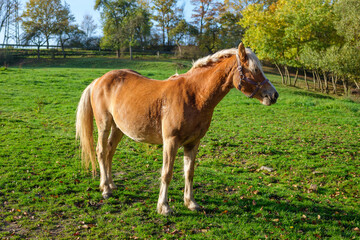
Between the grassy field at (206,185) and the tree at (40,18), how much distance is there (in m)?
38.6

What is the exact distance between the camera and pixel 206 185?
6.70 m

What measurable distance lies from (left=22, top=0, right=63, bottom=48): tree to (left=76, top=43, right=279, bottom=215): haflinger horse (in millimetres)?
46950

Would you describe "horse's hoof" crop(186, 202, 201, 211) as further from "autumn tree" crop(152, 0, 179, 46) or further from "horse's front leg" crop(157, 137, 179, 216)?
"autumn tree" crop(152, 0, 179, 46)

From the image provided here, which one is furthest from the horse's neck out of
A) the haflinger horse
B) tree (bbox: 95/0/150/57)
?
tree (bbox: 95/0/150/57)

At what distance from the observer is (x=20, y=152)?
845 centimetres

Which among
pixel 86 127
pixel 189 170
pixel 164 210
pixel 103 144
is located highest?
pixel 86 127

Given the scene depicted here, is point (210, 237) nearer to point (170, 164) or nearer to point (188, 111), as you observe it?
point (170, 164)

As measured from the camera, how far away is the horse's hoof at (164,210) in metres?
5.17

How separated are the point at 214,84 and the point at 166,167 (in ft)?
5.56

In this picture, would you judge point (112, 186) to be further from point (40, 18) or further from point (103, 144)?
point (40, 18)

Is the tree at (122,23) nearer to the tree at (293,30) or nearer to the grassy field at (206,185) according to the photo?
the tree at (293,30)

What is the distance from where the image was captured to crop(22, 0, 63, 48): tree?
45938 mm

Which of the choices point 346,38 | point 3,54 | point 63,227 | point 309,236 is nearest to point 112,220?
point 63,227

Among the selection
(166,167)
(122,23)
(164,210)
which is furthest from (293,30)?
(122,23)
